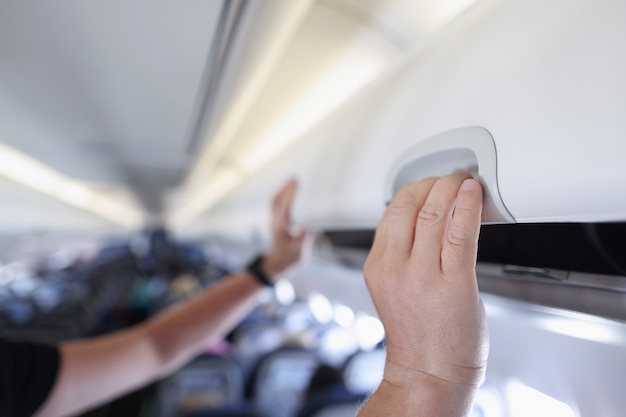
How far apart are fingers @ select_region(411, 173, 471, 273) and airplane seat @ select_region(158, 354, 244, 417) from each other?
7.41 ft

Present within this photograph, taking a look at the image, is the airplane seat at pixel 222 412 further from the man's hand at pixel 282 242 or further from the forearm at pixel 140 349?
the man's hand at pixel 282 242

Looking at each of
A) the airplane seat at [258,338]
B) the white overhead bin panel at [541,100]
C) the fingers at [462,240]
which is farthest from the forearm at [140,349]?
the airplane seat at [258,338]

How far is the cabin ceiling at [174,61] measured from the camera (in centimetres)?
72

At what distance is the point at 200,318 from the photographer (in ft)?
4.18

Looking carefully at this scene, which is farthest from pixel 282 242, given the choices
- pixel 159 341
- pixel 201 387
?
pixel 201 387

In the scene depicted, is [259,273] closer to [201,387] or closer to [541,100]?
[541,100]

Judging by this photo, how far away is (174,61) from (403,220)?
68 cm

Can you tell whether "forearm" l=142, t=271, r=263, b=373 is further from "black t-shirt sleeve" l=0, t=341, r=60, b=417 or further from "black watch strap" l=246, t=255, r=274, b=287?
"black t-shirt sleeve" l=0, t=341, r=60, b=417

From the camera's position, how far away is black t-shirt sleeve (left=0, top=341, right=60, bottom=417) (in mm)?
916

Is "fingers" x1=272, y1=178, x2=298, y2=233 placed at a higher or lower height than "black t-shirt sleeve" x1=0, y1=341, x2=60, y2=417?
higher

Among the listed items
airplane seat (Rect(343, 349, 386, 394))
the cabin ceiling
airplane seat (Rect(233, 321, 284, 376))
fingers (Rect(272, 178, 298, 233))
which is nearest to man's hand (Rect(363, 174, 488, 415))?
the cabin ceiling

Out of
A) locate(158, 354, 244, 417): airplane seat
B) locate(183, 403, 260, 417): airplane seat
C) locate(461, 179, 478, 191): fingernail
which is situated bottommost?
locate(158, 354, 244, 417): airplane seat

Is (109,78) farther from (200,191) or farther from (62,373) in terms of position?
(200,191)

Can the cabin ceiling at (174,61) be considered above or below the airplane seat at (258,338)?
above
